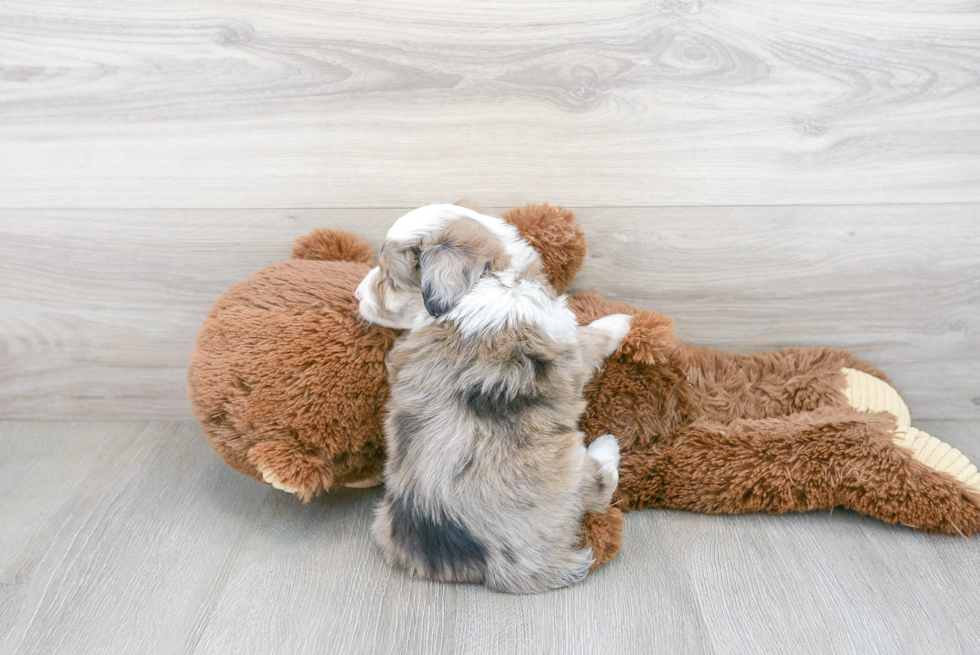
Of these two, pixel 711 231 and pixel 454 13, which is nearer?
pixel 454 13

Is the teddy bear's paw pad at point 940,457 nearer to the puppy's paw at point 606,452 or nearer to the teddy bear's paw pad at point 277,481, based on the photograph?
the puppy's paw at point 606,452

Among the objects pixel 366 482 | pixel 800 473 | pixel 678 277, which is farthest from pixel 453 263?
pixel 800 473

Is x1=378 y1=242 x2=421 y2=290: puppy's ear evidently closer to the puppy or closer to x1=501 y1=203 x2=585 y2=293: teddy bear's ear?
the puppy

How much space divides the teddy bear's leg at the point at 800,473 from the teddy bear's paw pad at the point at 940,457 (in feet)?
0.07

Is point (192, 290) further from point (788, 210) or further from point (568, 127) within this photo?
point (788, 210)

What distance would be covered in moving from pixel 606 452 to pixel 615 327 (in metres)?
0.31

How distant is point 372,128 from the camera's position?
74.1 inches

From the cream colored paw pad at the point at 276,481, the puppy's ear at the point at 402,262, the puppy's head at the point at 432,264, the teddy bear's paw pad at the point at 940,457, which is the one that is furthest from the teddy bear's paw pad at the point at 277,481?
the teddy bear's paw pad at the point at 940,457

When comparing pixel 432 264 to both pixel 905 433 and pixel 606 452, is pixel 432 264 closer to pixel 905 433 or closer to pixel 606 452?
pixel 606 452

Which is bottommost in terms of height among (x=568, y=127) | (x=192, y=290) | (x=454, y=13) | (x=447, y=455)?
(x=192, y=290)

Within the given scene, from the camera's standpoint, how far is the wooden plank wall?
5.94 feet

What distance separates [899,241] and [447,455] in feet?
4.70

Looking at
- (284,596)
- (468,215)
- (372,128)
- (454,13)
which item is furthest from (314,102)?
(284,596)

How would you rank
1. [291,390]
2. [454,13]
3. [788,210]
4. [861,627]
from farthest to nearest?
[788,210] < [454,13] < [291,390] < [861,627]
